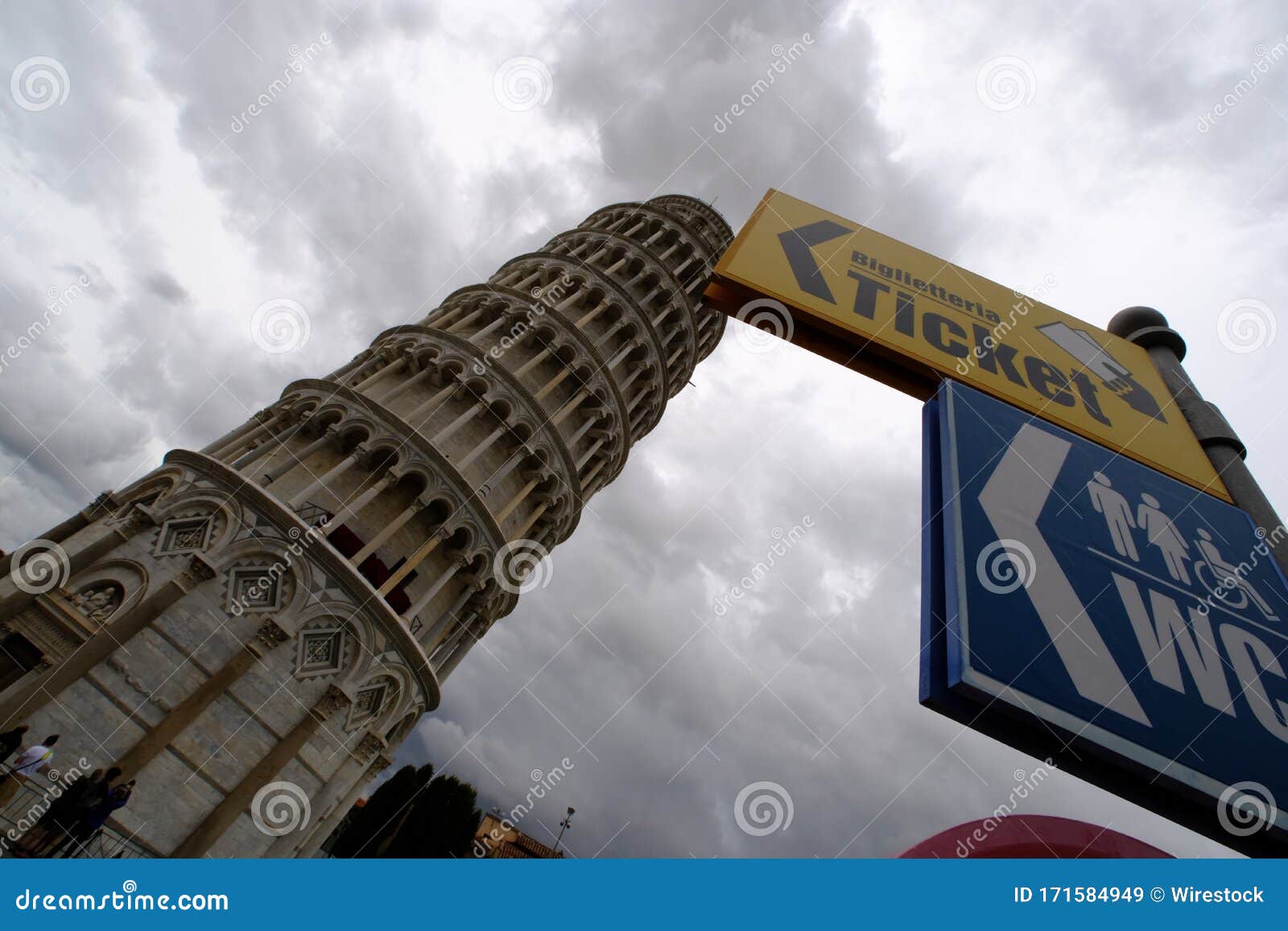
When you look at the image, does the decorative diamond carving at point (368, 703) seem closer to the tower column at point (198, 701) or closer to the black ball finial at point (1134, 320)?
the tower column at point (198, 701)

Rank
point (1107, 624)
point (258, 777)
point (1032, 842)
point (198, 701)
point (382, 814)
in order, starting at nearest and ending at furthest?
1. point (1107, 624)
2. point (1032, 842)
3. point (198, 701)
4. point (258, 777)
5. point (382, 814)

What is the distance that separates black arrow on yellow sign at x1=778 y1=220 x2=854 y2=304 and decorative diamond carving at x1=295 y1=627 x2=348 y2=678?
1196 cm

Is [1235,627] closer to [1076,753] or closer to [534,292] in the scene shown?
[1076,753]

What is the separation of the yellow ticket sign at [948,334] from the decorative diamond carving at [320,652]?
10729 millimetres

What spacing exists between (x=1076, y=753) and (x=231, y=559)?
1459 centimetres

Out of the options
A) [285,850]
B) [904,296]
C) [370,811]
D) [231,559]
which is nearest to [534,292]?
[231,559]

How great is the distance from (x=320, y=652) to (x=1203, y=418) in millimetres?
17069

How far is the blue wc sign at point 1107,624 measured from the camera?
5.26 m

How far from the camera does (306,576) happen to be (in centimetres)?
1394

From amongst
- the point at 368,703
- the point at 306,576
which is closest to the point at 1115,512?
the point at 368,703

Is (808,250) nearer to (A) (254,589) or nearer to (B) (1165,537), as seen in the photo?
(B) (1165,537)

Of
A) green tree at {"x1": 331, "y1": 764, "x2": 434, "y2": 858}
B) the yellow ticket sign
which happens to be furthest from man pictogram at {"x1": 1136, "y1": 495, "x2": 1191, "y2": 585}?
green tree at {"x1": 331, "y1": 764, "x2": 434, "y2": 858}

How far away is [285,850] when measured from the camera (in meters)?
13.0

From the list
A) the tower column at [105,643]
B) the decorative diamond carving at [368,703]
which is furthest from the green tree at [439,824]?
the tower column at [105,643]
